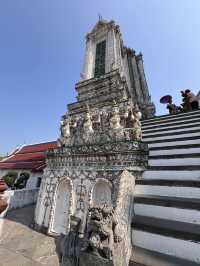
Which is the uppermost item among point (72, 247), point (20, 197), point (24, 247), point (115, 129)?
point (115, 129)

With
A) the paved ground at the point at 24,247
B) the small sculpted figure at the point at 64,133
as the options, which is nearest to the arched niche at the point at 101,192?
the paved ground at the point at 24,247

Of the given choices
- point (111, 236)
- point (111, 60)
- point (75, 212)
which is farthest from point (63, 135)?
point (111, 60)

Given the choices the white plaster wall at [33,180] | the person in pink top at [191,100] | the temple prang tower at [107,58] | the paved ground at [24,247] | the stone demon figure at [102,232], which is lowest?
the paved ground at [24,247]

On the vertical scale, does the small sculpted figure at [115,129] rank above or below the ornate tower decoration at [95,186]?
above

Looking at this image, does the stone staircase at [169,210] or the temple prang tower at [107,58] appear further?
the temple prang tower at [107,58]

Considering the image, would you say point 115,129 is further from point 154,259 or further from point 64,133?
point 154,259

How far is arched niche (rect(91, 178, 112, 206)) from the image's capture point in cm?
566

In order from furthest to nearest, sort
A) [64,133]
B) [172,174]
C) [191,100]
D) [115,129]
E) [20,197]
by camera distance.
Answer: [191,100]
[20,197]
[64,133]
[115,129]
[172,174]

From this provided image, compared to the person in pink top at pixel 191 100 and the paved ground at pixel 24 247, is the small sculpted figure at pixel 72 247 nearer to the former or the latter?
the paved ground at pixel 24 247

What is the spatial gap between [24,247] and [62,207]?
1787mm

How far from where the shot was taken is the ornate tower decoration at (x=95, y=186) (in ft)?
7.85

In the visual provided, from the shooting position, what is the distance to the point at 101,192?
5961 mm

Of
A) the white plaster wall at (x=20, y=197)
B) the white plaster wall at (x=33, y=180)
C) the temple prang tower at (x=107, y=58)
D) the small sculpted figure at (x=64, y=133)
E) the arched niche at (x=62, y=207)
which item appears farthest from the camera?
the temple prang tower at (x=107, y=58)

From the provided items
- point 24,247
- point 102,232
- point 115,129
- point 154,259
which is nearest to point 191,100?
point 115,129
